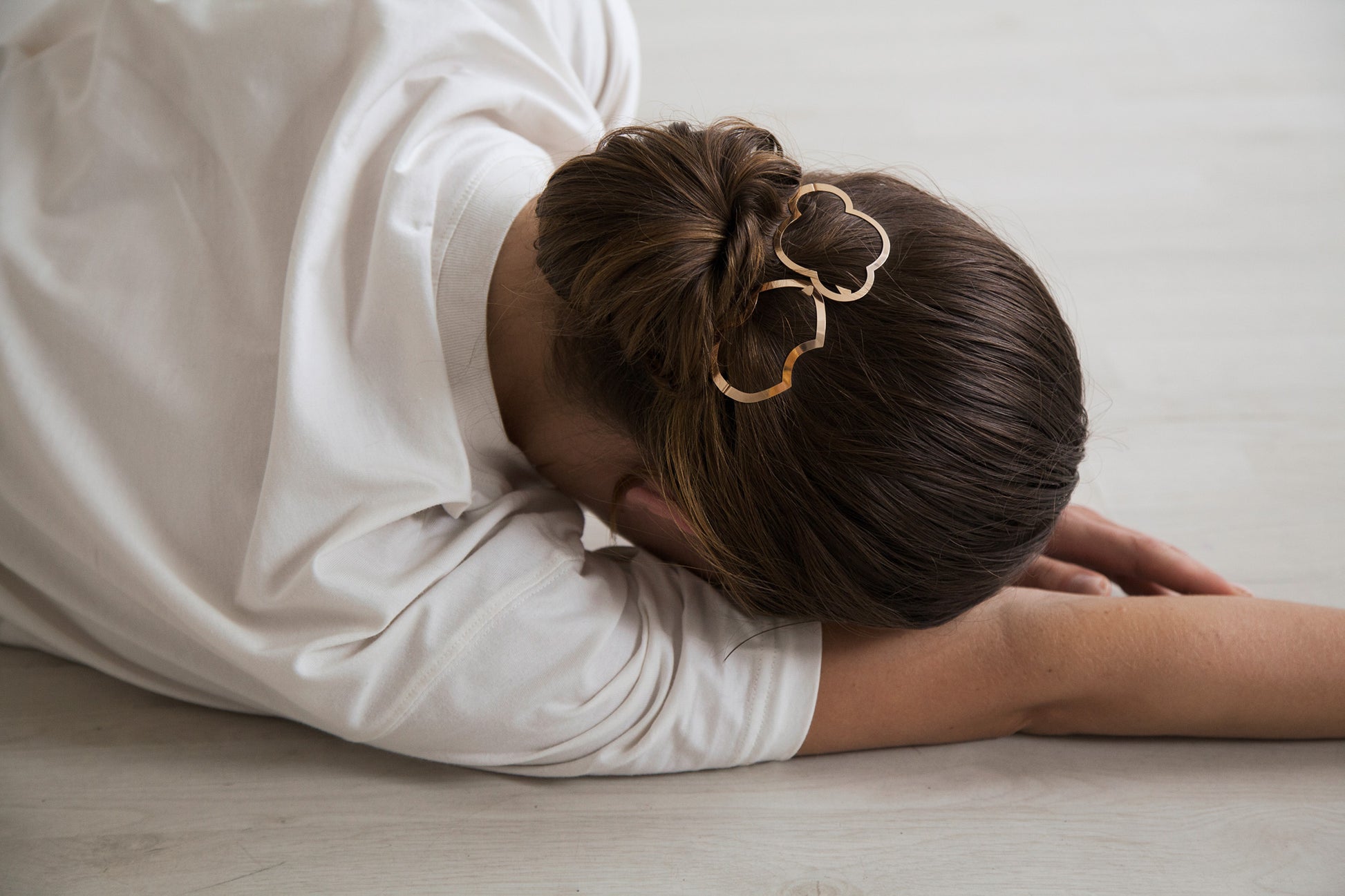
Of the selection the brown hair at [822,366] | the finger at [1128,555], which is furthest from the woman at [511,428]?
the finger at [1128,555]

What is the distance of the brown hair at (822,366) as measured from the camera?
0.55 meters

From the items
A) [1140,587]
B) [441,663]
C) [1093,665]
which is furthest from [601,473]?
[1140,587]

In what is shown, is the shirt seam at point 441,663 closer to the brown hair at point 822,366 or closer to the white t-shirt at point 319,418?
the white t-shirt at point 319,418

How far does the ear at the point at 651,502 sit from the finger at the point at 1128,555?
41 centimetres

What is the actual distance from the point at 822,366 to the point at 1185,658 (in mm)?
382

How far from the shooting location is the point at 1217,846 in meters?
0.72

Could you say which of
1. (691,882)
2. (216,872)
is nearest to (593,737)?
(691,882)

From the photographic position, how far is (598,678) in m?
0.67

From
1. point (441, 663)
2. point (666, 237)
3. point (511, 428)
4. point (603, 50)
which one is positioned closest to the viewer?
point (666, 237)

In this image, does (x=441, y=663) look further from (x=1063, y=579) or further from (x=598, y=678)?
(x=1063, y=579)

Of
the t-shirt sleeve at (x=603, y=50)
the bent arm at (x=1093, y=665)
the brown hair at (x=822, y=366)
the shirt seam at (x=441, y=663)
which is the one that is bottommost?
the shirt seam at (x=441, y=663)

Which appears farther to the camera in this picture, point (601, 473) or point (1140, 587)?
point (1140, 587)

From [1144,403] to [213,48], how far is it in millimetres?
961

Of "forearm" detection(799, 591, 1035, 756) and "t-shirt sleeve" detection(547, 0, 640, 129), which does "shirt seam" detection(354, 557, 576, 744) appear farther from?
"t-shirt sleeve" detection(547, 0, 640, 129)
